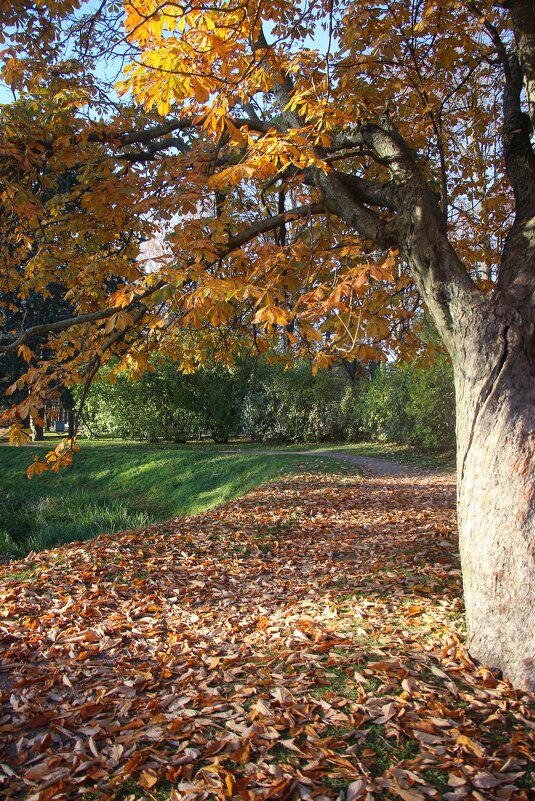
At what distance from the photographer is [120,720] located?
267 cm

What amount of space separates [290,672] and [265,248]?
293cm

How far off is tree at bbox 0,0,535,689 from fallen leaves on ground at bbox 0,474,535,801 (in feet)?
1.88

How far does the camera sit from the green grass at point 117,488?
8.97 metres

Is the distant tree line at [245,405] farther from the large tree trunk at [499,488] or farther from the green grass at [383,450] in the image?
the large tree trunk at [499,488]

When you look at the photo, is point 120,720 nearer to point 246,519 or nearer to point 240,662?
point 240,662

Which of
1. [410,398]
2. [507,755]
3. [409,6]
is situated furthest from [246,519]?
[410,398]

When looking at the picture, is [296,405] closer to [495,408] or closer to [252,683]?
[495,408]

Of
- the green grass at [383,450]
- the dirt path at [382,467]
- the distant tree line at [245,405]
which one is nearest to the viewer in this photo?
the dirt path at [382,467]

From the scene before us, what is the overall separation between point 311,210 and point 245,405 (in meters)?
14.6

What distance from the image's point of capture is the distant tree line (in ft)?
56.6

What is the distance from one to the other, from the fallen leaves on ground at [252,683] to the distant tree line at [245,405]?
11.5m

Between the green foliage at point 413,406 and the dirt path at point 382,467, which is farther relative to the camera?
the green foliage at point 413,406

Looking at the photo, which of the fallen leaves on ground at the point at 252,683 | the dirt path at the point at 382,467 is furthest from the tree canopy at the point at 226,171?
the dirt path at the point at 382,467

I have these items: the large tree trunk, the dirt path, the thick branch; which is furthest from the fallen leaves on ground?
the dirt path
